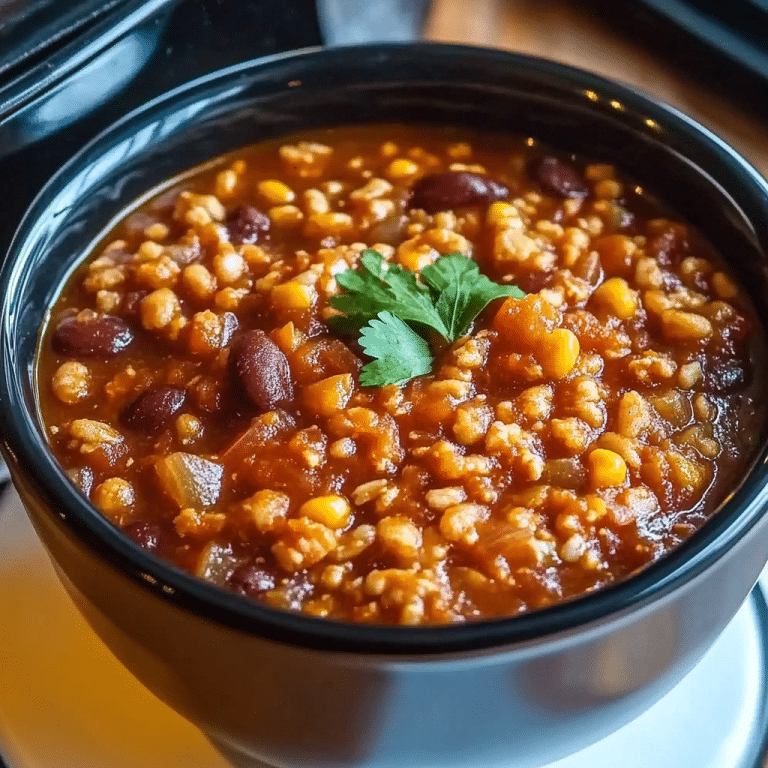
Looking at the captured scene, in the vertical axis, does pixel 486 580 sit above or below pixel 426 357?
below

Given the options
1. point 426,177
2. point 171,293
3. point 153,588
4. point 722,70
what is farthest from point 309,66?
point 153,588

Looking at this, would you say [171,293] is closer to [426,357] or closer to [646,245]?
[426,357]

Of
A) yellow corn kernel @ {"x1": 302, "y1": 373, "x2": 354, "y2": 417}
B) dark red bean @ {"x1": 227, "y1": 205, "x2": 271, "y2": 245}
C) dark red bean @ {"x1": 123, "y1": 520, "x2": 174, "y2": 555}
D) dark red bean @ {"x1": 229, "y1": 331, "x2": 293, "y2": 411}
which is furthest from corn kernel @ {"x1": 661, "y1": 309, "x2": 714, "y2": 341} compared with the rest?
dark red bean @ {"x1": 123, "y1": 520, "x2": 174, "y2": 555}

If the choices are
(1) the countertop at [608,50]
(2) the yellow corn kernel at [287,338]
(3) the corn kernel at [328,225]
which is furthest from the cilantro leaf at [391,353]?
(1) the countertop at [608,50]

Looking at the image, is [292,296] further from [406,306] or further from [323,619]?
[323,619]

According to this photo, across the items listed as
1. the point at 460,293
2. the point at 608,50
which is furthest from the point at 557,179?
the point at 608,50

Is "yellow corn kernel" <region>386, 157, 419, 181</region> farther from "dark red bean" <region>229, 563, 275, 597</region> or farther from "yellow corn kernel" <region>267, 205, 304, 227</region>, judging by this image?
"dark red bean" <region>229, 563, 275, 597</region>

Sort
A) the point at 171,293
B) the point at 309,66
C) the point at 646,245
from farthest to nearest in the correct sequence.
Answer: the point at 309,66
the point at 646,245
the point at 171,293
